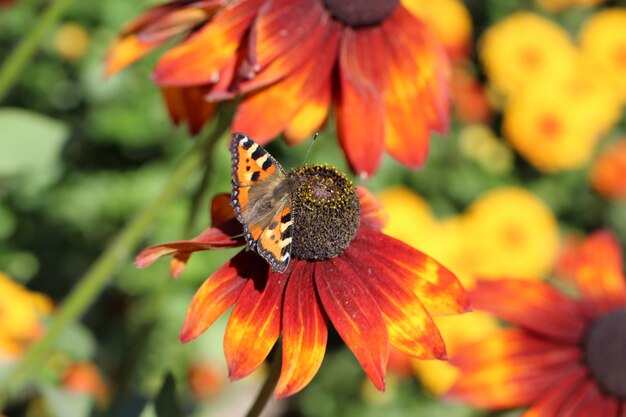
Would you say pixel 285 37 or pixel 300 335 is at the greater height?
pixel 285 37

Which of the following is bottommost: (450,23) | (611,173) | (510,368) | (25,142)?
(611,173)

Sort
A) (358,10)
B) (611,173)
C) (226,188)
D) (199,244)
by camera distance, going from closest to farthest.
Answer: (199,244) → (358,10) → (226,188) → (611,173)

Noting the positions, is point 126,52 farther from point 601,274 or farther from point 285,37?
point 601,274

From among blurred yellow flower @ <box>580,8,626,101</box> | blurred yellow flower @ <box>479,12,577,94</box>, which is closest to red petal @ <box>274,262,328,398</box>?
blurred yellow flower @ <box>479,12,577,94</box>

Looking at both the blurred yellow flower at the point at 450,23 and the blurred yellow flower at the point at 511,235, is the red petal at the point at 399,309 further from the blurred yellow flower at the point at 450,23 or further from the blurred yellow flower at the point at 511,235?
the blurred yellow flower at the point at 450,23

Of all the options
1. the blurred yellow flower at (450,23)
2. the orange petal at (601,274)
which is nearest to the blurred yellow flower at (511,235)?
the blurred yellow flower at (450,23)

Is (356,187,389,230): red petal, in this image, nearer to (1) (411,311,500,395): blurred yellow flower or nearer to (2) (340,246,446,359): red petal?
(2) (340,246,446,359): red petal

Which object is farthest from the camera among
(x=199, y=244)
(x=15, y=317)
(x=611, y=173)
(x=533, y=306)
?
(x=611, y=173)

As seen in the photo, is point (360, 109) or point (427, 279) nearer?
point (427, 279)

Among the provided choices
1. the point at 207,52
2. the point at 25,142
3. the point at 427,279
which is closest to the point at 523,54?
the point at 25,142
